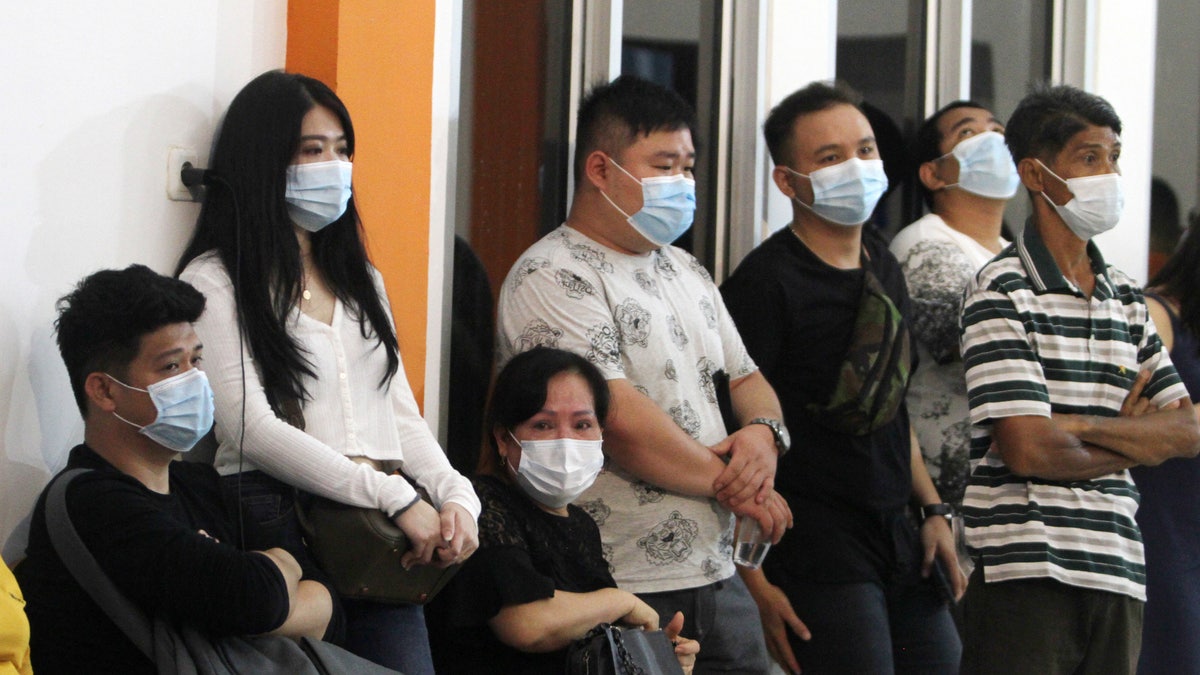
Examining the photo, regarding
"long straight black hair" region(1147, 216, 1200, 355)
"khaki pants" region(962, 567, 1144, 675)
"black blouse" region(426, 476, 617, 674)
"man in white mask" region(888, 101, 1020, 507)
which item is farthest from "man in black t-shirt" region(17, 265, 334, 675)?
"long straight black hair" region(1147, 216, 1200, 355)

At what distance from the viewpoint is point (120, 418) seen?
2180mm

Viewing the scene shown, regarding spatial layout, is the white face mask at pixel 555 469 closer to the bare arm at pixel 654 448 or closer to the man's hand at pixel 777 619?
the bare arm at pixel 654 448

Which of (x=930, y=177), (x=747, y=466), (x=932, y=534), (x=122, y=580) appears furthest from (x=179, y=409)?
(x=930, y=177)

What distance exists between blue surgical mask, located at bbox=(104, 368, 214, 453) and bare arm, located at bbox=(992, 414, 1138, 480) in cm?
164

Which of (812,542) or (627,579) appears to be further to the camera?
(812,542)

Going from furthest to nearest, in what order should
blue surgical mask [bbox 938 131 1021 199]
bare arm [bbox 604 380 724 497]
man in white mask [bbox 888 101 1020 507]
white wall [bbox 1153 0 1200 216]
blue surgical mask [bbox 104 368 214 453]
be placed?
white wall [bbox 1153 0 1200 216] < blue surgical mask [bbox 938 131 1021 199] < man in white mask [bbox 888 101 1020 507] < bare arm [bbox 604 380 724 497] < blue surgical mask [bbox 104 368 214 453]

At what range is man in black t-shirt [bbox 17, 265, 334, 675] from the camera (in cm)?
206

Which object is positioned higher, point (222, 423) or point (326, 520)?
point (222, 423)

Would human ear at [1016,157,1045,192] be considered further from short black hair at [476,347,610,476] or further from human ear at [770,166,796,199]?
short black hair at [476,347,610,476]

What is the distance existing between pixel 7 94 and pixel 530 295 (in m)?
1.12

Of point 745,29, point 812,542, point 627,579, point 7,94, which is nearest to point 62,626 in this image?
point 7,94

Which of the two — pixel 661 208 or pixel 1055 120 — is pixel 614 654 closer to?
pixel 661 208

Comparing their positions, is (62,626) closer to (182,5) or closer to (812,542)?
(182,5)

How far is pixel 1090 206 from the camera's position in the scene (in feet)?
10.6
